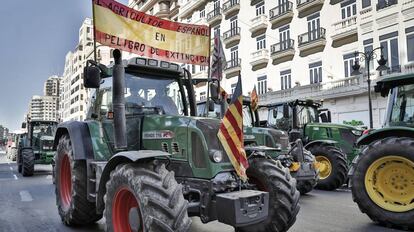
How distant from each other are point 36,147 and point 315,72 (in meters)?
17.7

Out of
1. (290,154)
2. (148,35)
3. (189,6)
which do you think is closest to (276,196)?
(148,35)

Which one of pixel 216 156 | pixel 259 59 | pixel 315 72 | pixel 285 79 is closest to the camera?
pixel 216 156

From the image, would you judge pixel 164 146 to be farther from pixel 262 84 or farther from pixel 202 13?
pixel 202 13

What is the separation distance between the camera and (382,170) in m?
6.92

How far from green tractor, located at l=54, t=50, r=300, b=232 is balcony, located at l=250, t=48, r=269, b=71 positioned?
83.3 feet

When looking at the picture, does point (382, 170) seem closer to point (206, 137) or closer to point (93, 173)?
point (206, 137)

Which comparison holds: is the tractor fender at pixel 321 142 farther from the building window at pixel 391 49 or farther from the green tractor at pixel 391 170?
the building window at pixel 391 49

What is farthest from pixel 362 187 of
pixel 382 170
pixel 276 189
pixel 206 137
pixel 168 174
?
pixel 168 174

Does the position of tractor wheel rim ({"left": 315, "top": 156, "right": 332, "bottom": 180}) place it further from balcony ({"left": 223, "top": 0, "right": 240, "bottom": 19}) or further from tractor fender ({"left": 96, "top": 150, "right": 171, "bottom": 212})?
balcony ({"left": 223, "top": 0, "right": 240, "bottom": 19})

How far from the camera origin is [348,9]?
25031mm

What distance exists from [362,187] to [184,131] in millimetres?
3595

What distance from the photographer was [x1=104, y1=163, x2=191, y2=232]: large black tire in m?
4.21

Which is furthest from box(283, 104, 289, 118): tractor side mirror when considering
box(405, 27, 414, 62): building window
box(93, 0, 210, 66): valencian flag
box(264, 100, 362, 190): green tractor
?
box(405, 27, 414, 62): building window

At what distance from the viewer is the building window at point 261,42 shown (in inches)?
1252
